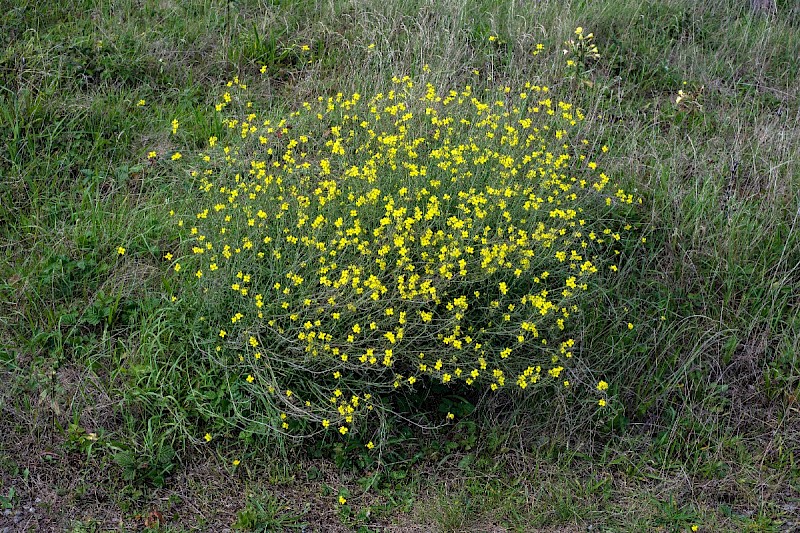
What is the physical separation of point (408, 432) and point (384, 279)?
75 centimetres

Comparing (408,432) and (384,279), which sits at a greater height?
(384,279)

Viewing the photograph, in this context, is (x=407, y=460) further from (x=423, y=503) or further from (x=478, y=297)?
(x=478, y=297)

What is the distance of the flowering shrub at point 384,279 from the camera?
3.52 m

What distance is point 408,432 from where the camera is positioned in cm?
379

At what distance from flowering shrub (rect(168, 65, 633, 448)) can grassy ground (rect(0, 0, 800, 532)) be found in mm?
247

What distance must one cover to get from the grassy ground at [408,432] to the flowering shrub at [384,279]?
0.81 feet

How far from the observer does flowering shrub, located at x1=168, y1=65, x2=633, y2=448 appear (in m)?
3.52

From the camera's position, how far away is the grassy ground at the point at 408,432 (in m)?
3.55

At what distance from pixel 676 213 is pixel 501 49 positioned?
6.41 ft

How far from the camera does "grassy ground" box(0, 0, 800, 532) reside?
3549mm

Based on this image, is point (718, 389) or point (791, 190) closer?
point (718, 389)

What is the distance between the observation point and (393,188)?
4.02 m


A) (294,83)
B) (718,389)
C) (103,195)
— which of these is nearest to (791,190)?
(718,389)

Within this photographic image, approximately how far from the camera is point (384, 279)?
3.72m
